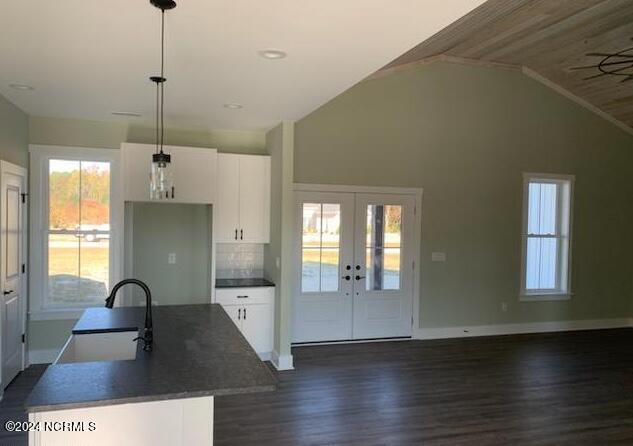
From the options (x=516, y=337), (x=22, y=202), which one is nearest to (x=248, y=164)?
(x=22, y=202)

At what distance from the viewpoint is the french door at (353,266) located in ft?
19.8

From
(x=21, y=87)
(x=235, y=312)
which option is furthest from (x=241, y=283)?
(x=21, y=87)

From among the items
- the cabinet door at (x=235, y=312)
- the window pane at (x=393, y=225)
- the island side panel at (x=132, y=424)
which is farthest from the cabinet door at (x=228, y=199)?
the island side panel at (x=132, y=424)

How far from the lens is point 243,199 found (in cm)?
544

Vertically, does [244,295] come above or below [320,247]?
below

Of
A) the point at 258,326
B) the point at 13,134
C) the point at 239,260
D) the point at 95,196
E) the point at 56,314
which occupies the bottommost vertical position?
the point at 258,326

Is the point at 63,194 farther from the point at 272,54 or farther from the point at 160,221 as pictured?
Answer: the point at 272,54

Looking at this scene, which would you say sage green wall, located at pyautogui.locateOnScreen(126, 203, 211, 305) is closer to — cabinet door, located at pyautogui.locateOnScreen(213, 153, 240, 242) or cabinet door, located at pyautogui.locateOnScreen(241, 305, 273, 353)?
cabinet door, located at pyautogui.locateOnScreen(213, 153, 240, 242)

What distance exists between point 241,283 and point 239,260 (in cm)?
48

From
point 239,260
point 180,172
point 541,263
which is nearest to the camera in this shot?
point 180,172

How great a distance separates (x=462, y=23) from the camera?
516 centimetres

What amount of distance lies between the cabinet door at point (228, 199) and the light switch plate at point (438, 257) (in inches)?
109

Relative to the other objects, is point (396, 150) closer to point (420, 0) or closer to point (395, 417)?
point (395, 417)

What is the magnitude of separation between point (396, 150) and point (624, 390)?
145 inches
